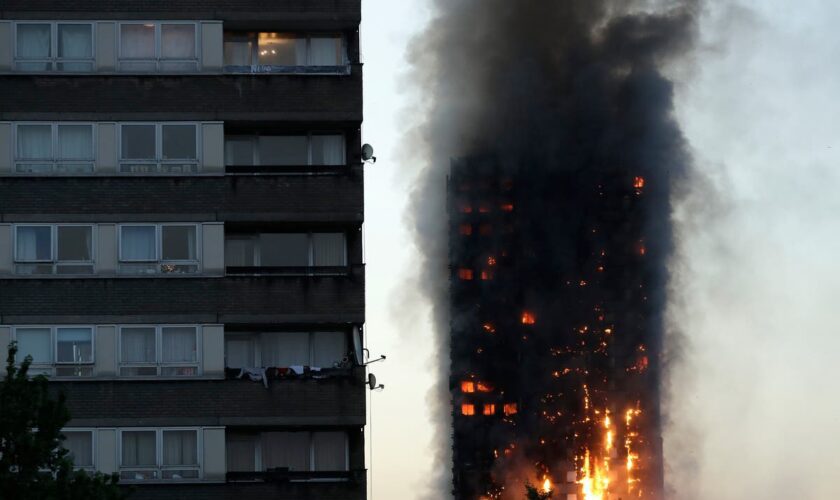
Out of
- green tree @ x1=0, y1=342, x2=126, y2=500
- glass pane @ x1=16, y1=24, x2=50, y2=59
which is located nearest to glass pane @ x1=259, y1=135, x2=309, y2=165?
glass pane @ x1=16, y1=24, x2=50, y2=59

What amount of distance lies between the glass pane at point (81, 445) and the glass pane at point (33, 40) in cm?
978

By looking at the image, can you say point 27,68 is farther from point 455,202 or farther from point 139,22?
point 455,202

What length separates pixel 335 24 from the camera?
48.2 meters

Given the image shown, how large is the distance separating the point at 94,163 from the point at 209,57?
403 centimetres

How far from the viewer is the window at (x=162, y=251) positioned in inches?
1842

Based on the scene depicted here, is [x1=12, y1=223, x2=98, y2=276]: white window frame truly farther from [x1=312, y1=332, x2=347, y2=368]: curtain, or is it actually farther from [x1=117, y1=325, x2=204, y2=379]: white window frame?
[x1=312, y1=332, x2=347, y2=368]: curtain

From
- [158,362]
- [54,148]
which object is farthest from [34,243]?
[158,362]

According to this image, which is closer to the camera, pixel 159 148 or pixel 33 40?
pixel 159 148

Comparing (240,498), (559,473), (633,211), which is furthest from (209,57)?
(633,211)

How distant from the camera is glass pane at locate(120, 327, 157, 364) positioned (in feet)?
152

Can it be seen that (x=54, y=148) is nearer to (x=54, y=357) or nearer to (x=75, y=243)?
(x=75, y=243)

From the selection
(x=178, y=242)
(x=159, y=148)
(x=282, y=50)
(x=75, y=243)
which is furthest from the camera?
(x=282, y=50)

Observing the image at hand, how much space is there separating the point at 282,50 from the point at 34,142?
22.3 feet

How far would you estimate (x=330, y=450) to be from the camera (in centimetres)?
4691
